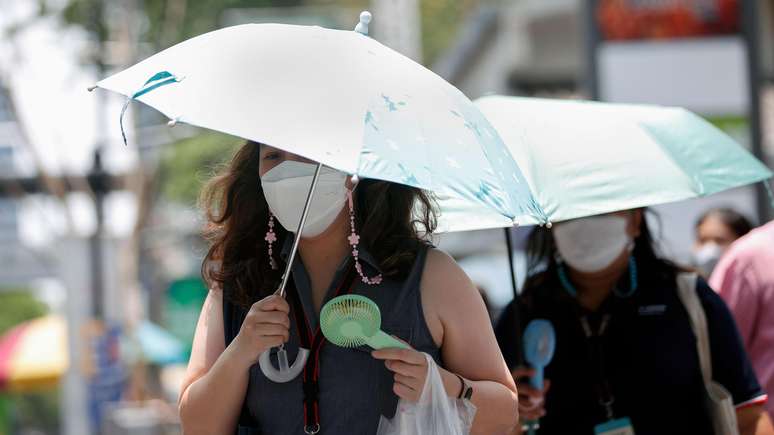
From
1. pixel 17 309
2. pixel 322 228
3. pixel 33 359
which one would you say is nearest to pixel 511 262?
pixel 322 228

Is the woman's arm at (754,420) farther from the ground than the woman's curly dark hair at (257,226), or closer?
closer

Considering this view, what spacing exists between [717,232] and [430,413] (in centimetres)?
428

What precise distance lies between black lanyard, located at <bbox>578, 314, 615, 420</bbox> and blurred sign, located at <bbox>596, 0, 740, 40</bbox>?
26.0ft

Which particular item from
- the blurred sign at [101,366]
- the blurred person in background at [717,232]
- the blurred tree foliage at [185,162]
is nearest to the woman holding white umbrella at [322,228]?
the blurred person in background at [717,232]

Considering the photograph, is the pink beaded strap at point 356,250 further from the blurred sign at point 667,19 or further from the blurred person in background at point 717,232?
the blurred sign at point 667,19

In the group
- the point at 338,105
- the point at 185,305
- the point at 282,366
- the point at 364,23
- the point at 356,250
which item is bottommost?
the point at 185,305

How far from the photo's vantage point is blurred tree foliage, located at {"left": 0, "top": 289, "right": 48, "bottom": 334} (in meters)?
56.7

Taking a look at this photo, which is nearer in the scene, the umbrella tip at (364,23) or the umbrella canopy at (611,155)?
the umbrella tip at (364,23)

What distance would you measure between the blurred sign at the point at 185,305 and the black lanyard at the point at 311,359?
19331 mm

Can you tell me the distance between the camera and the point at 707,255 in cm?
687

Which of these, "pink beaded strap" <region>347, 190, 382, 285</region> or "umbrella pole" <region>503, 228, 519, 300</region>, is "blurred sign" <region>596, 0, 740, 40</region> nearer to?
"umbrella pole" <region>503, 228, 519, 300</region>

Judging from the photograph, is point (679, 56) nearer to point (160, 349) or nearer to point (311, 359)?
point (311, 359)

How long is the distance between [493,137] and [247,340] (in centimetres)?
70

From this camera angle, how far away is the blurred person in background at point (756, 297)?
449 cm
